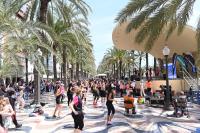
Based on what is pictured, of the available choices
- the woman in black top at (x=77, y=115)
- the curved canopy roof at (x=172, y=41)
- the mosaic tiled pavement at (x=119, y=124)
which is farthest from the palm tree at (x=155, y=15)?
the curved canopy roof at (x=172, y=41)

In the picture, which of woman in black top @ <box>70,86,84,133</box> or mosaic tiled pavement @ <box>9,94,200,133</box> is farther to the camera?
mosaic tiled pavement @ <box>9,94,200,133</box>

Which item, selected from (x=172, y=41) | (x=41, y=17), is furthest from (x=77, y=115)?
(x=172, y=41)

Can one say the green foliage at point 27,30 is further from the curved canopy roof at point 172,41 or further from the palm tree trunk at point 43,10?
the curved canopy roof at point 172,41

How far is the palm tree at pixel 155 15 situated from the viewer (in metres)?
14.8

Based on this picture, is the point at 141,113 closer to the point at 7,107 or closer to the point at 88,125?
the point at 88,125

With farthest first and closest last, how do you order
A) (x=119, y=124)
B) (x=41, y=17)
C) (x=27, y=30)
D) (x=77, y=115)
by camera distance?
(x=41, y=17)
(x=27, y=30)
(x=119, y=124)
(x=77, y=115)

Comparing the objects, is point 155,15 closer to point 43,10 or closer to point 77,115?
point 77,115

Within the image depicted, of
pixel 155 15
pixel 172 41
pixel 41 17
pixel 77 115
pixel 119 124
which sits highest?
pixel 172 41

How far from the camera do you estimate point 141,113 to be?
21.2 metres

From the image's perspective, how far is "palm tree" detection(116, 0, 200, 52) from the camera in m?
14.8

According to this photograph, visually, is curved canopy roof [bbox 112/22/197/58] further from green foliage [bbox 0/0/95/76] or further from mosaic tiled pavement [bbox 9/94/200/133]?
mosaic tiled pavement [bbox 9/94/200/133]

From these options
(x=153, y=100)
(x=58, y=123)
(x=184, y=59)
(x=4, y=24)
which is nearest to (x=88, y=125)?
(x=58, y=123)

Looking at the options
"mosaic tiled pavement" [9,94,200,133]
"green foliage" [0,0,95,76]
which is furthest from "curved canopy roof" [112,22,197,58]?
"mosaic tiled pavement" [9,94,200,133]

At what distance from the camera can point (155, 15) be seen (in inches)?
611
